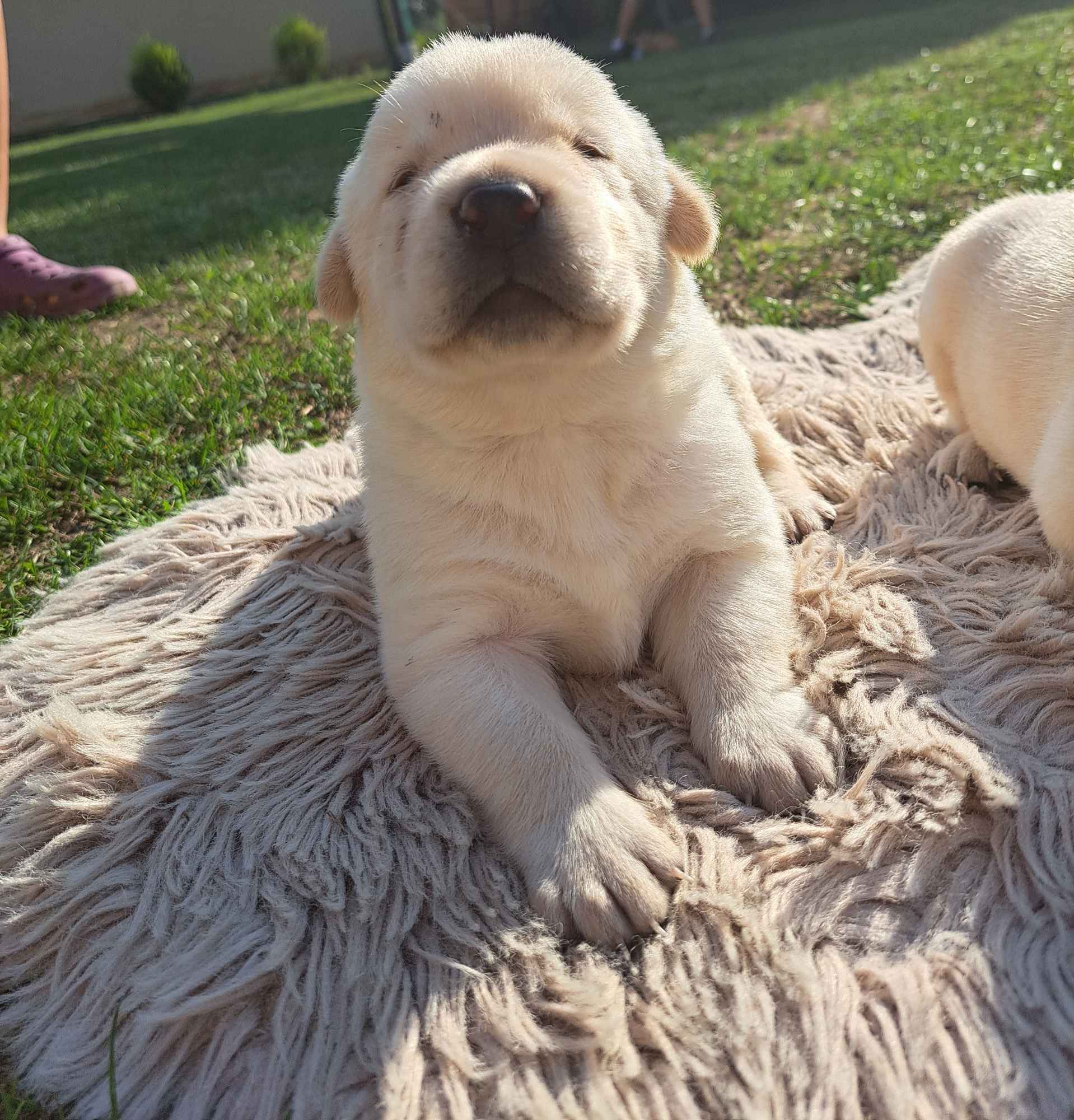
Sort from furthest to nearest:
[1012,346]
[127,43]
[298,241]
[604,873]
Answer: [127,43] < [298,241] < [1012,346] < [604,873]

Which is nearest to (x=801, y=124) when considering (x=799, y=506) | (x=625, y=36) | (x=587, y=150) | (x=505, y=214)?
(x=799, y=506)

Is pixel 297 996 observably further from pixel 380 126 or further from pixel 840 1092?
pixel 380 126

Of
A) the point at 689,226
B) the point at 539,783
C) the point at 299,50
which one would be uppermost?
the point at 299,50

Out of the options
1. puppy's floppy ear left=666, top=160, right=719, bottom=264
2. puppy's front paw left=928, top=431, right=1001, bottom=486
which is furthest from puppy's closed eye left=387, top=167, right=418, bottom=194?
puppy's front paw left=928, top=431, right=1001, bottom=486

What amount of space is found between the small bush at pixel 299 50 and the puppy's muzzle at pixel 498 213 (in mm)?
25752

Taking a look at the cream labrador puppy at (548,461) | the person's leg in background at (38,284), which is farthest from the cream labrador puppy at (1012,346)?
the person's leg in background at (38,284)

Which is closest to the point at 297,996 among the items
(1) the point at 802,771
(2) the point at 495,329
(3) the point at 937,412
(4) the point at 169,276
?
(1) the point at 802,771

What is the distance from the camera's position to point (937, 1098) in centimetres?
147

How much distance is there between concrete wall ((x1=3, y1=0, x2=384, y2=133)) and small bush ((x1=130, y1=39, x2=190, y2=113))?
70.2 inches

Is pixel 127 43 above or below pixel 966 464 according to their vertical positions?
above

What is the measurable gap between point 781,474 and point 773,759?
132cm

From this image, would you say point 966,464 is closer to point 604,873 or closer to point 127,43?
point 604,873

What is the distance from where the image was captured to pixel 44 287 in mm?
5379

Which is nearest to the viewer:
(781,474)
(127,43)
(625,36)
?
(781,474)
